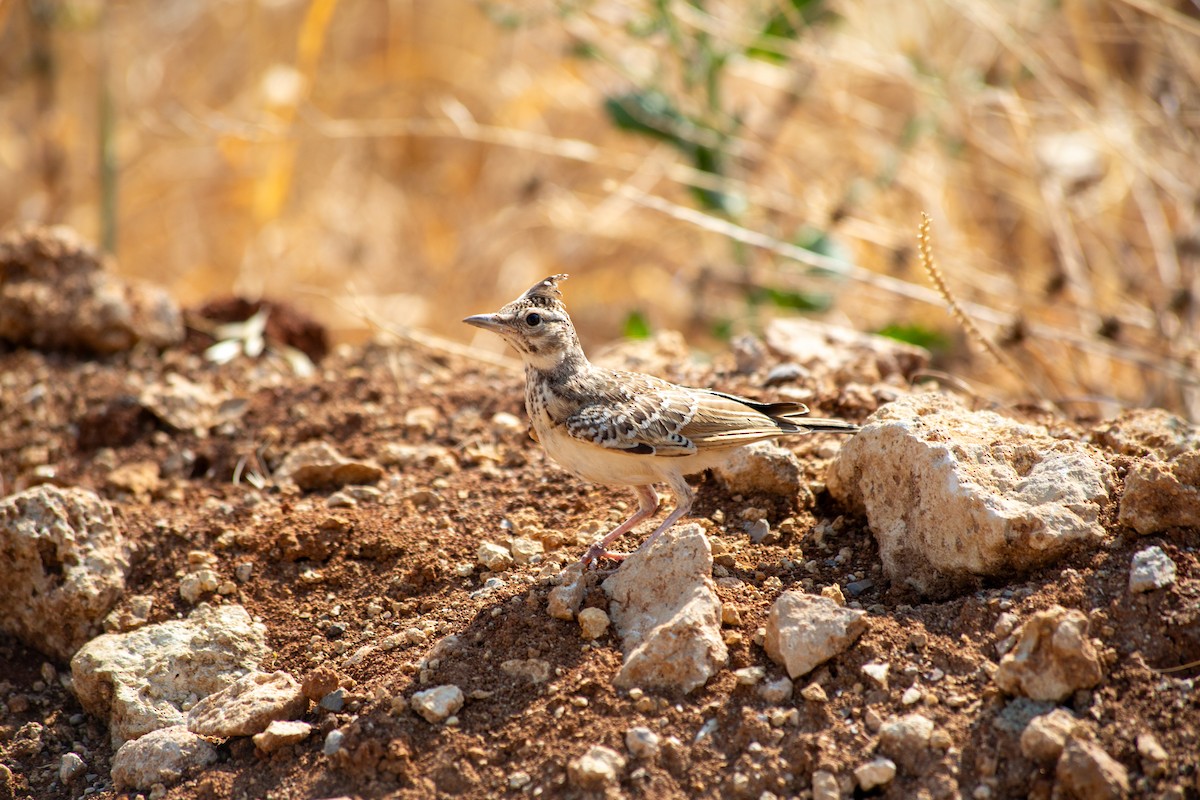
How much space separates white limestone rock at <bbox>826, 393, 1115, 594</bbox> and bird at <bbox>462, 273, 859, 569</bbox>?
0.25 metres

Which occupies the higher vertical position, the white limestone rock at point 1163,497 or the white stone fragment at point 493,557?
the white limestone rock at point 1163,497

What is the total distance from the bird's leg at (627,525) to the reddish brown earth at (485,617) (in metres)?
0.17

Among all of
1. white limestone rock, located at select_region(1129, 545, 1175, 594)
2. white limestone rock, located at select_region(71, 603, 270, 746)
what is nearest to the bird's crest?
white limestone rock, located at select_region(71, 603, 270, 746)

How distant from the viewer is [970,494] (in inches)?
138

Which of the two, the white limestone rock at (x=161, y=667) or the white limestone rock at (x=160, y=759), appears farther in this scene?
the white limestone rock at (x=161, y=667)

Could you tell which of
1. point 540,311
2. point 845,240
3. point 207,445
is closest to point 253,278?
point 207,445

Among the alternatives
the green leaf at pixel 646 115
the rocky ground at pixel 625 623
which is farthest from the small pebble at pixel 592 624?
the green leaf at pixel 646 115

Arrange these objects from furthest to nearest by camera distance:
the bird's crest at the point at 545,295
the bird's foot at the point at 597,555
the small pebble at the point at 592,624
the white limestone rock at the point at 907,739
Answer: the bird's crest at the point at 545,295
the bird's foot at the point at 597,555
the small pebble at the point at 592,624
the white limestone rock at the point at 907,739

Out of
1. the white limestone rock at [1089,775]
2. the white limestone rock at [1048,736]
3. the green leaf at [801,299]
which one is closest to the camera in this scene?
the white limestone rock at [1089,775]

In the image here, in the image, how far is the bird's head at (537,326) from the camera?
14.0 ft

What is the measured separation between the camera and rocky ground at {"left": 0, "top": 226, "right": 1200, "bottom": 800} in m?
3.08

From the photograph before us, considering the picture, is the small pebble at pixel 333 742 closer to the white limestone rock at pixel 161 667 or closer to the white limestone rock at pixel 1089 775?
the white limestone rock at pixel 161 667

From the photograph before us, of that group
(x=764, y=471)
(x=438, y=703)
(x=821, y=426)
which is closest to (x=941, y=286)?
(x=821, y=426)

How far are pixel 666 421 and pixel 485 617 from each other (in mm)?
964
